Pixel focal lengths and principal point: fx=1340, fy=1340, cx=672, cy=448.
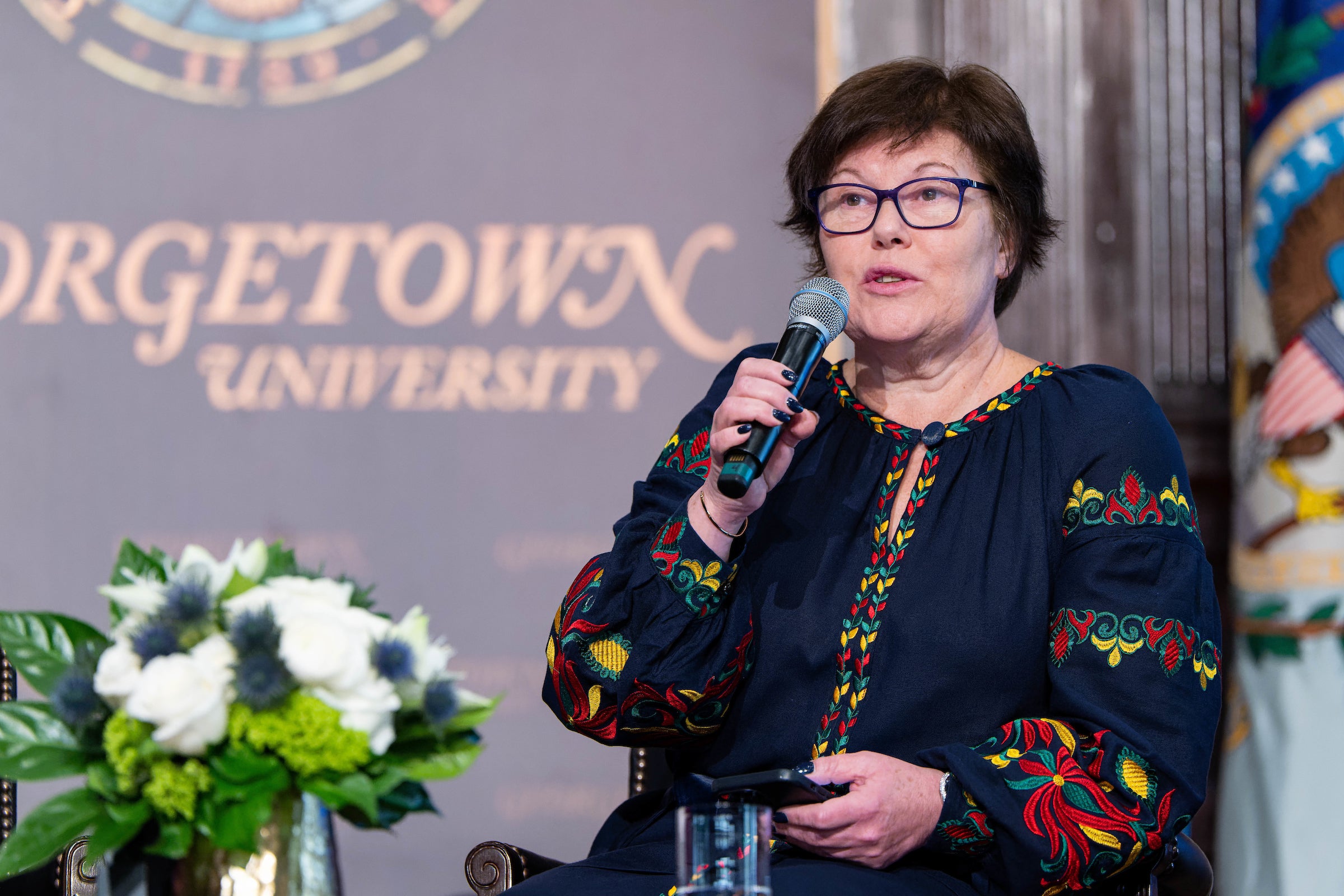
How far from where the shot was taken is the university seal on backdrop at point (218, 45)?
9.42 feet

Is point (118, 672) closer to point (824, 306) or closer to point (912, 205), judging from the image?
point (824, 306)

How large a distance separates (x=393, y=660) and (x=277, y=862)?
171 millimetres

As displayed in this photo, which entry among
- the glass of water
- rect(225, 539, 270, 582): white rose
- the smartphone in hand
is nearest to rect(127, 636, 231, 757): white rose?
rect(225, 539, 270, 582): white rose

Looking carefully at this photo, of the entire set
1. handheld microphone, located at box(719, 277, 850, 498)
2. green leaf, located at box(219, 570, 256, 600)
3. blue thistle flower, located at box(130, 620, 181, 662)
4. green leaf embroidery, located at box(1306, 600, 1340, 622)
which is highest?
handheld microphone, located at box(719, 277, 850, 498)

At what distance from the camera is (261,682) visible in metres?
0.99

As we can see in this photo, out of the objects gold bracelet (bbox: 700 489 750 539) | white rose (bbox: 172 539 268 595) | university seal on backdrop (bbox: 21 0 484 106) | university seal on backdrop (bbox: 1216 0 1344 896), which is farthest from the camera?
university seal on backdrop (bbox: 21 0 484 106)

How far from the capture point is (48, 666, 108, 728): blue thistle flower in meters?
1.02

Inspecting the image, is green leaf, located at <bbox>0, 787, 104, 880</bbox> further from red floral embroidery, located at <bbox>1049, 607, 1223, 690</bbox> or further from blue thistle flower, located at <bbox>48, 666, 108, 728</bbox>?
red floral embroidery, located at <bbox>1049, 607, 1223, 690</bbox>

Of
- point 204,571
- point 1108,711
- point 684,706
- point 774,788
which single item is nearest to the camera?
point 204,571

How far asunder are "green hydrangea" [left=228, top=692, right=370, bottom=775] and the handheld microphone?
0.48 m

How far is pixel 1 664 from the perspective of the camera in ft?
6.79

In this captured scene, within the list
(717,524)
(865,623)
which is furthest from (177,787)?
(865,623)

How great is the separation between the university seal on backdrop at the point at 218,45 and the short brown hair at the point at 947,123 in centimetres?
149

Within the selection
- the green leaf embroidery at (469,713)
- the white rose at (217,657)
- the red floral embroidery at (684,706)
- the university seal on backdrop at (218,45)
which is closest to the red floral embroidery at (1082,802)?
the red floral embroidery at (684,706)
